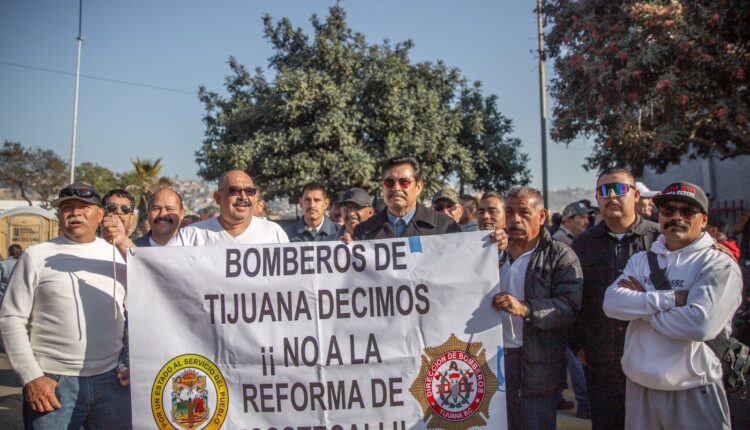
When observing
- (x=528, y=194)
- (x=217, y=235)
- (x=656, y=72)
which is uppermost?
(x=656, y=72)

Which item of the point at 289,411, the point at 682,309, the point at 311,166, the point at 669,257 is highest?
the point at 311,166

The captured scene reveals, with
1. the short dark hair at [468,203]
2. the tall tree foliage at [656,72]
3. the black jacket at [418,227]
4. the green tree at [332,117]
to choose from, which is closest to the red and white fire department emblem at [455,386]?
the black jacket at [418,227]

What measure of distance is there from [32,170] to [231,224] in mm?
39664

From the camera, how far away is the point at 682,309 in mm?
3176

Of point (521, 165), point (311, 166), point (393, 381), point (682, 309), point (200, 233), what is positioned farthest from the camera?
point (521, 165)

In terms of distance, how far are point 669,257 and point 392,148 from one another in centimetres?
1558

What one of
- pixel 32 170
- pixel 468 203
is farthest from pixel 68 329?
pixel 32 170

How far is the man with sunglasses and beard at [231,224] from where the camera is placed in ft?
13.9

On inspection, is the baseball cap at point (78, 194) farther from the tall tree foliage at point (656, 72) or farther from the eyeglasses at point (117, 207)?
the tall tree foliage at point (656, 72)

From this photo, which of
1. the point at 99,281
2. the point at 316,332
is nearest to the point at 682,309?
the point at 316,332

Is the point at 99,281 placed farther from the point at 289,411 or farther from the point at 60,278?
the point at 289,411

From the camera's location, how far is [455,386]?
12.1 ft

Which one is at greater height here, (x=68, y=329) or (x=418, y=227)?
(x=418, y=227)

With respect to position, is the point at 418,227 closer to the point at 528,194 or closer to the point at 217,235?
the point at 528,194
